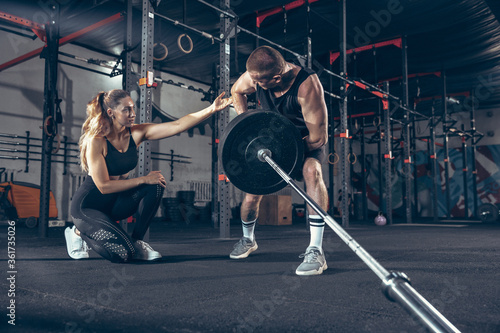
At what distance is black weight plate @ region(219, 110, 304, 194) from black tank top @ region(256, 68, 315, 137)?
0.41 m

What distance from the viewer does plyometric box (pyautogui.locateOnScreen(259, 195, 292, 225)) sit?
7.01 meters

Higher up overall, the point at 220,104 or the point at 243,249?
the point at 220,104

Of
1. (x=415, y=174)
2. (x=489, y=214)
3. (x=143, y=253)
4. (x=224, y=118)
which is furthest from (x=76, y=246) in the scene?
(x=415, y=174)

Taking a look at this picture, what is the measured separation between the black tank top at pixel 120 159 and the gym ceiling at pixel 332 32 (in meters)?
2.54

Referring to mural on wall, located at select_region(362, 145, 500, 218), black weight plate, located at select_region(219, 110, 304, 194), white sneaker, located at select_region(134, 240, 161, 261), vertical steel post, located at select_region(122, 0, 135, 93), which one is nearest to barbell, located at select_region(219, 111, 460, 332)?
black weight plate, located at select_region(219, 110, 304, 194)

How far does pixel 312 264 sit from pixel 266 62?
95 centimetres

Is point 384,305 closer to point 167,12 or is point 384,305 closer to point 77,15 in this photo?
point 167,12

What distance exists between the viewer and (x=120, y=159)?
210cm

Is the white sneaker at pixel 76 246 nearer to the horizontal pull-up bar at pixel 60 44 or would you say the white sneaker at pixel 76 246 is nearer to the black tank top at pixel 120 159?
the black tank top at pixel 120 159

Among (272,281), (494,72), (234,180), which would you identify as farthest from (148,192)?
(494,72)

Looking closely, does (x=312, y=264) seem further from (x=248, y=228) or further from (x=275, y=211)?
(x=275, y=211)

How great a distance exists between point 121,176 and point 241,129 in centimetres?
93

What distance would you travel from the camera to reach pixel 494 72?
28.1 feet

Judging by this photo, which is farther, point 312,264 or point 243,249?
point 243,249
